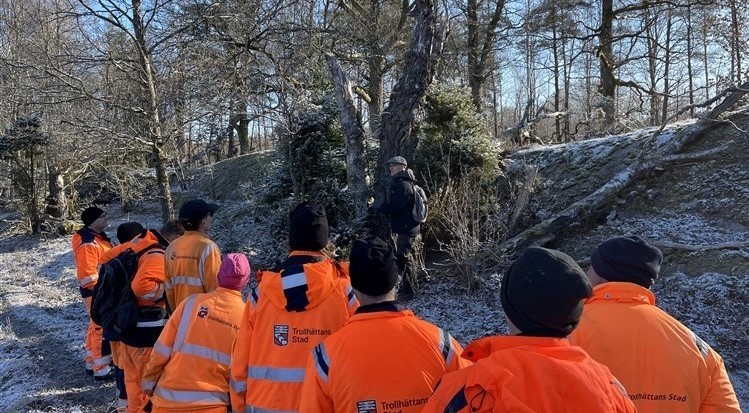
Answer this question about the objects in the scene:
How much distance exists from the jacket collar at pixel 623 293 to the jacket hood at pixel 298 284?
1.30m

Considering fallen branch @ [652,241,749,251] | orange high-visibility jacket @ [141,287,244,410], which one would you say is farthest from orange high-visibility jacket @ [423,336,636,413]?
fallen branch @ [652,241,749,251]

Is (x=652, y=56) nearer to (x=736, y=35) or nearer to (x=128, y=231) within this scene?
(x=736, y=35)

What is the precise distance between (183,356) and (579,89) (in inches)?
1441

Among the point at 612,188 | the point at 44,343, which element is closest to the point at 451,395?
the point at 612,188

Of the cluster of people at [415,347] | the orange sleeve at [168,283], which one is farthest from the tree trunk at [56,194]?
the cluster of people at [415,347]

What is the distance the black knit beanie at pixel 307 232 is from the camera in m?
2.86

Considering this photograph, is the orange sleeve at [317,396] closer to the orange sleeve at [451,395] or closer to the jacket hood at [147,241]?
the orange sleeve at [451,395]

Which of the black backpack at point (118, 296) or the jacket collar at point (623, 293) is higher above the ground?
the jacket collar at point (623, 293)

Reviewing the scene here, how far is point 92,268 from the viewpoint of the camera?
6145 millimetres

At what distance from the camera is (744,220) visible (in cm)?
660

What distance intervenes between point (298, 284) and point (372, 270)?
0.61 metres

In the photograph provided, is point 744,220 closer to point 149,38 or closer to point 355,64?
point 355,64

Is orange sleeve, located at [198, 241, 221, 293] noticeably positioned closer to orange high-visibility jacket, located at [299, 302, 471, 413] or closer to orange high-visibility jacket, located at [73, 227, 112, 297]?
orange high-visibility jacket, located at [299, 302, 471, 413]

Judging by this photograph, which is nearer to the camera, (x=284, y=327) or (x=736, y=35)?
(x=284, y=327)
